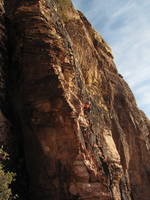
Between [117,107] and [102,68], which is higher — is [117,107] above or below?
below

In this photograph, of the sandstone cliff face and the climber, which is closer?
the sandstone cliff face

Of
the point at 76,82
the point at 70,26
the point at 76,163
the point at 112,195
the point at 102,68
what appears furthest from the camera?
the point at 102,68

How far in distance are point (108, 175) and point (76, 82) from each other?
216 inches

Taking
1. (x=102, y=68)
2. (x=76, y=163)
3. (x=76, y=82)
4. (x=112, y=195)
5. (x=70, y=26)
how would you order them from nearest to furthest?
1. (x=76, y=163)
2. (x=112, y=195)
3. (x=76, y=82)
4. (x=70, y=26)
5. (x=102, y=68)

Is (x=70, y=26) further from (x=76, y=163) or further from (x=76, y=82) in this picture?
(x=76, y=163)

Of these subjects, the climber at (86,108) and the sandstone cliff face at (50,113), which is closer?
the sandstone cliff face at (50,113)

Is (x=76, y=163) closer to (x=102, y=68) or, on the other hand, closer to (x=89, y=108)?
(x=89, y=108)

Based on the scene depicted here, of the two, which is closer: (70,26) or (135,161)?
(70,26)

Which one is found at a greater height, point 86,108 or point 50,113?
point 86,108

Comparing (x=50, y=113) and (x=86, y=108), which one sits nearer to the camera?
(x=50, y=113)

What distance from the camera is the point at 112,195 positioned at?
746 inches

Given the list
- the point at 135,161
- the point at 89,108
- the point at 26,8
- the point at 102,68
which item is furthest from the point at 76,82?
the point at 135,161

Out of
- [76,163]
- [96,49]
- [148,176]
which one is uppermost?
[96,49]

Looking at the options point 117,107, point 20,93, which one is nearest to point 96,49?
point 117,107
